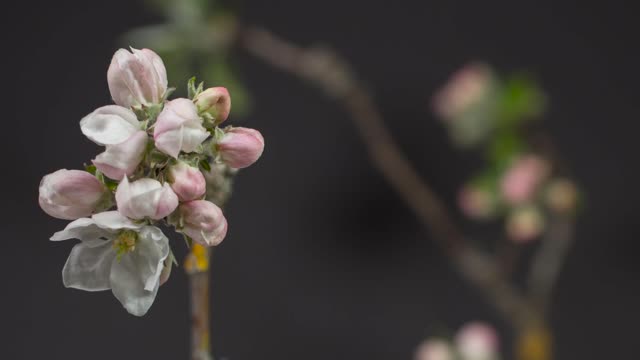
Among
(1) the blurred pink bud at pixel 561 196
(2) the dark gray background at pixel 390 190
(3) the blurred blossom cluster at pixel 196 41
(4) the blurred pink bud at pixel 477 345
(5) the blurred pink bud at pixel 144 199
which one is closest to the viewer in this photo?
(5) the blurred pink bud at pixel 144 199

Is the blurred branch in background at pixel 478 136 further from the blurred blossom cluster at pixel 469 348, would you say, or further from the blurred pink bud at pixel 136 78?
the blurred pink bud at pixel 136 78

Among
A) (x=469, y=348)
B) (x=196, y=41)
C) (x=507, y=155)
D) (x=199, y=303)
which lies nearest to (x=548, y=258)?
(x=507, y=155)

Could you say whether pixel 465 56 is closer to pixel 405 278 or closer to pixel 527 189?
pixel 405 278

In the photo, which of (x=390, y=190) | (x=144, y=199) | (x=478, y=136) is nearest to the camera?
(x=144, y=199)

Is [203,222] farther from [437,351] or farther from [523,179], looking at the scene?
[523,179]

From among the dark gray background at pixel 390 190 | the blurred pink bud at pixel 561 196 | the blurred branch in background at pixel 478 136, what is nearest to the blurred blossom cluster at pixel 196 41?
the blurred branch in background at pixel 478 136

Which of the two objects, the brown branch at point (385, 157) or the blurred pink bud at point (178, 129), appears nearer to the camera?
the blurred pink bud at point (178, 129)
